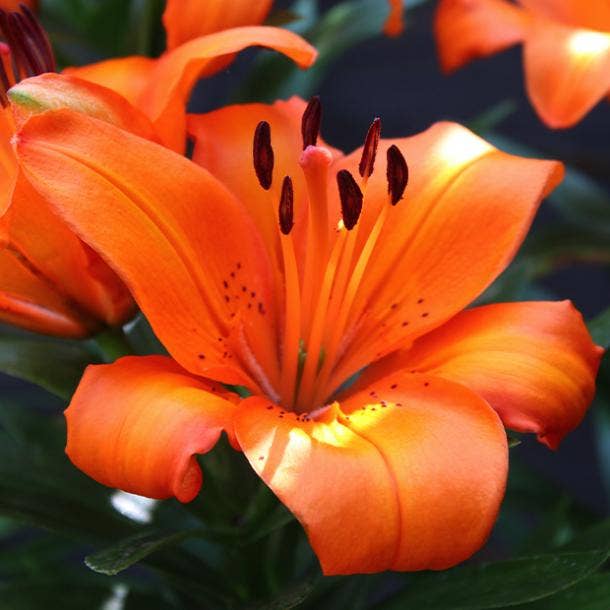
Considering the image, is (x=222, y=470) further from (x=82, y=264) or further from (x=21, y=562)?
(x=21, y=562)

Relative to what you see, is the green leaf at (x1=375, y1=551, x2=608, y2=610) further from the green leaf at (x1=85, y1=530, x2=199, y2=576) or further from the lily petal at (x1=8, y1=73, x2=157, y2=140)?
the lily petal at (x1=8, y1=73, x2=157, y2=140)

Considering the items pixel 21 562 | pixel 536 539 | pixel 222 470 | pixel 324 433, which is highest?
pixel 324 433

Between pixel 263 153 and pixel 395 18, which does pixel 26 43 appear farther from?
pixel 395 18

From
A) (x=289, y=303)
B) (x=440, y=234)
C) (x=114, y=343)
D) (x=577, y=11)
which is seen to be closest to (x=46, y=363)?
(x=114, y=343)

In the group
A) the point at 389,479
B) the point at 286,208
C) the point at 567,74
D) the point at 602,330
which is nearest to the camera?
the point at 389,479

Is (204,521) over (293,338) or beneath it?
beneath

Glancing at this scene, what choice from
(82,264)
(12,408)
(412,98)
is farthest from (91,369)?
(412,98)

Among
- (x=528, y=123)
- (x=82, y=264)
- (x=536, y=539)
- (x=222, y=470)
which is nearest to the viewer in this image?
(x=82, y=264)
